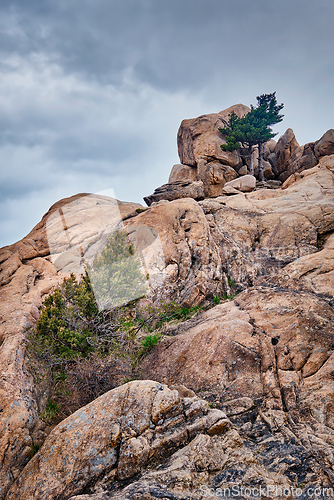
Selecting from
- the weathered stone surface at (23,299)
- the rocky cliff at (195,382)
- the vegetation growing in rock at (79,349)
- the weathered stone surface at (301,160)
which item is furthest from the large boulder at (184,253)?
the weathered stone surface at (301,160)

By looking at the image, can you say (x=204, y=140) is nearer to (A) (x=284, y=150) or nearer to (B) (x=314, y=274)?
(A) (x=284, y=150)

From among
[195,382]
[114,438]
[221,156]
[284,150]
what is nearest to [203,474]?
[114,438]

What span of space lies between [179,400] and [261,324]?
12.5 ft

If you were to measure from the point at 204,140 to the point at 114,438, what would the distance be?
40665 mm

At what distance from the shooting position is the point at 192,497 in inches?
185

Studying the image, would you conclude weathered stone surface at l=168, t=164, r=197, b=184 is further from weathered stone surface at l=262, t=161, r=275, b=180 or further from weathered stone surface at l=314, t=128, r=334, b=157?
weathered stone surface at l=314, t=128, r=334, b=157

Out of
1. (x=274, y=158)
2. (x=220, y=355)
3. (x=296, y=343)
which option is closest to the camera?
(x=296, y=343)

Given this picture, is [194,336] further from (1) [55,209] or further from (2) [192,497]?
(1) [55,209]

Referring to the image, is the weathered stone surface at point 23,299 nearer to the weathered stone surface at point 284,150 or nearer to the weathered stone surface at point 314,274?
the weathered stone surface at point 314,274

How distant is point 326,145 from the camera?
113 ft

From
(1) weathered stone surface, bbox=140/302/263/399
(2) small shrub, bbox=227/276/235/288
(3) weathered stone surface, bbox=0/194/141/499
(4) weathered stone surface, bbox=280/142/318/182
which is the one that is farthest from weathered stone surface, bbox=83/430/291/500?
(4) weathered stone surface, bbox=280/142/318/182

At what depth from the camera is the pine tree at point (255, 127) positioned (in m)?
37.9

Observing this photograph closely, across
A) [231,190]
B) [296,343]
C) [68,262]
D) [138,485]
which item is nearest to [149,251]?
[68,262]

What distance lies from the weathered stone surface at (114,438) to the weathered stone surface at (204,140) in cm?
3748
